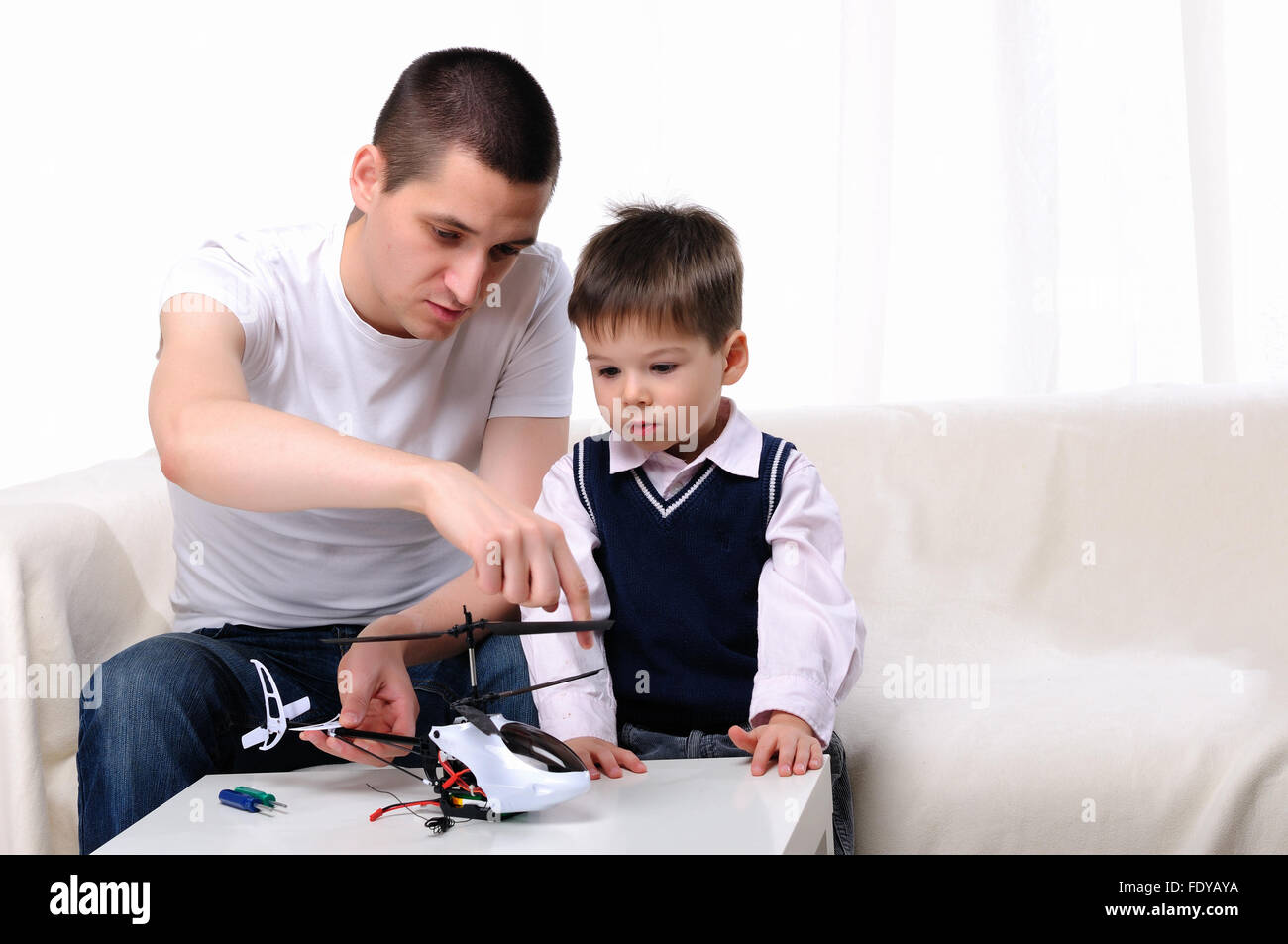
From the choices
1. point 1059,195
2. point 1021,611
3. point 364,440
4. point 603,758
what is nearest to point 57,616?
point 364,440

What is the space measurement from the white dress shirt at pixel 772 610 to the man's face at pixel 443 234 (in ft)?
0.71

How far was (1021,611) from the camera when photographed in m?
1.65

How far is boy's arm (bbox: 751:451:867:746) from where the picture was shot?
1066mm

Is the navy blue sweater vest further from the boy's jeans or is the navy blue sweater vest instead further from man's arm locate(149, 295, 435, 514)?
man's arm locate(149, 295, 435, 514)

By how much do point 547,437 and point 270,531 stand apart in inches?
12.8

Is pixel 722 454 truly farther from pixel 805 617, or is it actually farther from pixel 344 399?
pixel 344 399

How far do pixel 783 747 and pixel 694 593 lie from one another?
239mm

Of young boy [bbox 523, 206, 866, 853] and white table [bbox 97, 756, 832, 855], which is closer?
white table [bbox 97, 756, 832, 855]

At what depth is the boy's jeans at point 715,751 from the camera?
3.74 feet

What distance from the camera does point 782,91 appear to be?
7.26 ft

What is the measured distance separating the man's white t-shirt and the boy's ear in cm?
24

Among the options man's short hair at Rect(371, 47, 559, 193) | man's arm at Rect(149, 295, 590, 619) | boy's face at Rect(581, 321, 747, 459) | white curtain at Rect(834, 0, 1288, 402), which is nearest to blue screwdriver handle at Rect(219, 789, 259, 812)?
man's arm at Rect(149, 295, 590, 619)

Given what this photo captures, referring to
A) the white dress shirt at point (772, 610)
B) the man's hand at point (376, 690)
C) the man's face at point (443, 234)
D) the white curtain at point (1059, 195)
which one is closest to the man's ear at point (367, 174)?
the man's face at point (443, 234)
